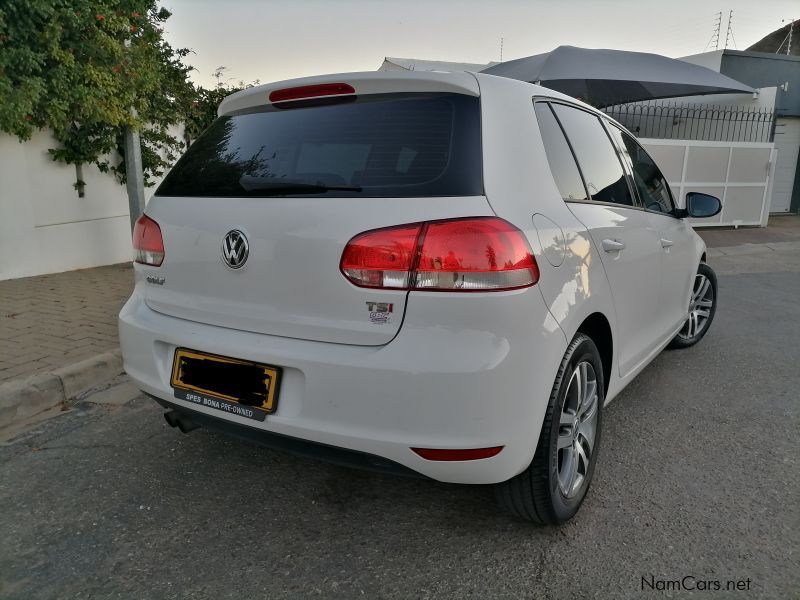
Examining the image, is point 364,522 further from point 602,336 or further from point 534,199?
point 534,199

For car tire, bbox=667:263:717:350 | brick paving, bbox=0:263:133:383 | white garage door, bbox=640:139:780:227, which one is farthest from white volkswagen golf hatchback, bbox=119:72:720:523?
white garage door, bbox=640:139:780:227

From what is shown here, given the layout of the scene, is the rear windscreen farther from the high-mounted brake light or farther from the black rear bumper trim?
the black rear bumper trim

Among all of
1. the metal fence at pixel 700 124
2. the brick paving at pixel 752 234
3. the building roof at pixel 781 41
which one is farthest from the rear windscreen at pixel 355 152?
the building roof at pixel 781 41

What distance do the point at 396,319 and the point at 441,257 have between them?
9.1 inches

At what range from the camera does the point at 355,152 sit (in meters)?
2.11

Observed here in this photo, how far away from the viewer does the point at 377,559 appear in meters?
2.14

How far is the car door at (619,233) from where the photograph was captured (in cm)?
257

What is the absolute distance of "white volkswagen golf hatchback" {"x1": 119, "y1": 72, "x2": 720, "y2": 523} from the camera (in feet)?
6.04

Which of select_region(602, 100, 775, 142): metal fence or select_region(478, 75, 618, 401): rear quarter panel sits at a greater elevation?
select_region(602, 100, 775, 142): metal fence

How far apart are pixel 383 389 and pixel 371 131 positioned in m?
0.91

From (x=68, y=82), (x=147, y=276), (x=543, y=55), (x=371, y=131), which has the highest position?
(x=543, y=55)

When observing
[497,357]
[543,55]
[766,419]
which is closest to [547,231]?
[497,357]

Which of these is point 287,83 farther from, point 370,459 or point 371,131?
point 370,459

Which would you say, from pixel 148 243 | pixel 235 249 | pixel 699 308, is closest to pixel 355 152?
pixel 235 249
